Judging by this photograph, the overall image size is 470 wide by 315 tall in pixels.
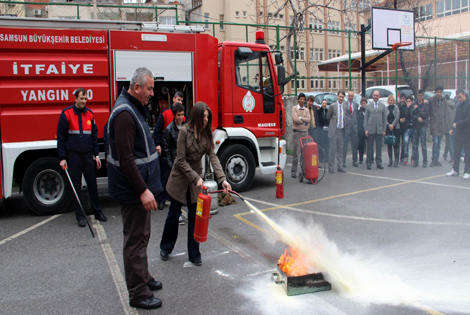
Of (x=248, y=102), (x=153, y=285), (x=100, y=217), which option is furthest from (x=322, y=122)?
(x=153, y=285)

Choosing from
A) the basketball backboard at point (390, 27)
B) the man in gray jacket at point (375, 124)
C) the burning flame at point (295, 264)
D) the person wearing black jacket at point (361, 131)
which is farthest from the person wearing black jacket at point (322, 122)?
the burning flame at point (295, 264)

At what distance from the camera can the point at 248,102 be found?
8.85 m

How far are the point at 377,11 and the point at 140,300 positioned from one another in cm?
1495

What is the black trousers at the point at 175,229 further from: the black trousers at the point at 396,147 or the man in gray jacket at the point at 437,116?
the man in gray jacket at the point at 437,116

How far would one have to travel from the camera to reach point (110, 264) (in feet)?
16.4

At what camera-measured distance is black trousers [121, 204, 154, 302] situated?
3.82 metres

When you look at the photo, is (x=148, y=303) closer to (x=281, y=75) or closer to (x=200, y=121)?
(x=200, y=121)

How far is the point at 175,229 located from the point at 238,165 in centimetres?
407

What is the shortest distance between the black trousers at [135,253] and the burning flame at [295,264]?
1325 mm

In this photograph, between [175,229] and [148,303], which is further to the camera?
[175,229]

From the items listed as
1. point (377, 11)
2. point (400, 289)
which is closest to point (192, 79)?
point (400, 289)

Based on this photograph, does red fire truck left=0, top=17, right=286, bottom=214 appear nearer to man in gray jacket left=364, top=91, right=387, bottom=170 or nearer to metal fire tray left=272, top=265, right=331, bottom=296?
man in gray jacket left=364, top=91, right=387, bottom=170

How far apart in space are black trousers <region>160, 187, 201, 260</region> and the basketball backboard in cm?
1286

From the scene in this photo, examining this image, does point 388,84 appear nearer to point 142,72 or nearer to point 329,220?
point 329,220
